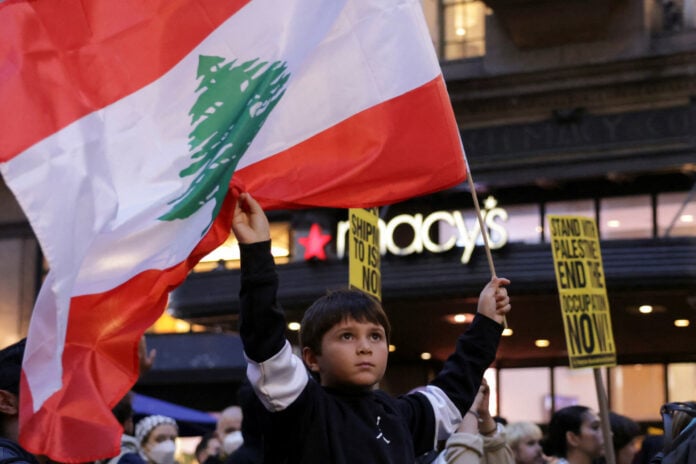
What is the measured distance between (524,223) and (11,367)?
62.8 feet

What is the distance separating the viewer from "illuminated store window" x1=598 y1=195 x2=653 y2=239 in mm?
22156

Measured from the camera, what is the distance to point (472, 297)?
20375 millimetres

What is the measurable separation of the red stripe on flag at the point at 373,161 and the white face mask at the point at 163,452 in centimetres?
566

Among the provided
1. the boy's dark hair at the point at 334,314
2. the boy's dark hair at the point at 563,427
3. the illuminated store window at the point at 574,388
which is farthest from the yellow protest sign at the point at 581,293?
the illuminated store window at the point at 574,388

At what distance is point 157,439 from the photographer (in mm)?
10391

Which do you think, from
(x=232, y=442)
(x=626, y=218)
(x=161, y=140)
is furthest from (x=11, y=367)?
(x=626, y=218)

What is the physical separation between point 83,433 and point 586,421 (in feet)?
18.7

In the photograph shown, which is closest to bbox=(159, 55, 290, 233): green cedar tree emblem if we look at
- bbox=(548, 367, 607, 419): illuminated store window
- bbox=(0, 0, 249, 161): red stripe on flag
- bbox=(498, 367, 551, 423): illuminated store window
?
bbox=(0, 0, 249, 161): red stripe on flag

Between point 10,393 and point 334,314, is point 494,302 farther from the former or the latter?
point 10,393

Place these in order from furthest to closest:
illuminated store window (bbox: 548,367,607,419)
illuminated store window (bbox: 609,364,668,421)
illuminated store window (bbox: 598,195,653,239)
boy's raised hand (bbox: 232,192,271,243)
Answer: illuminated store window (bbox: 548,367,607,419) → illuminated store window (bbox: 609,364,668,421) → illuminated store window (bbox: 598,195,653,239) → boy's raised hand (bbox: 232,192,271,243)

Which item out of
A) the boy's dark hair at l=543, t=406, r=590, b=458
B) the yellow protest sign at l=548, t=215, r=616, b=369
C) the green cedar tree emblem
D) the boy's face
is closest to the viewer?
the boy's face

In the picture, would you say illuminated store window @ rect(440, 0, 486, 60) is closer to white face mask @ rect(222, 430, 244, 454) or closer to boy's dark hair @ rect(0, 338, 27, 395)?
white face mask @ rect(222, 430, 244, 454)

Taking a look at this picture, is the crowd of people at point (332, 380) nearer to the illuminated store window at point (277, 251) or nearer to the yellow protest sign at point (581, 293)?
the yellow protest sign at point (581, 293)

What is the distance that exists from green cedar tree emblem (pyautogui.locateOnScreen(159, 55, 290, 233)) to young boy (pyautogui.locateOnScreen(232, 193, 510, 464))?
8.8 inches
